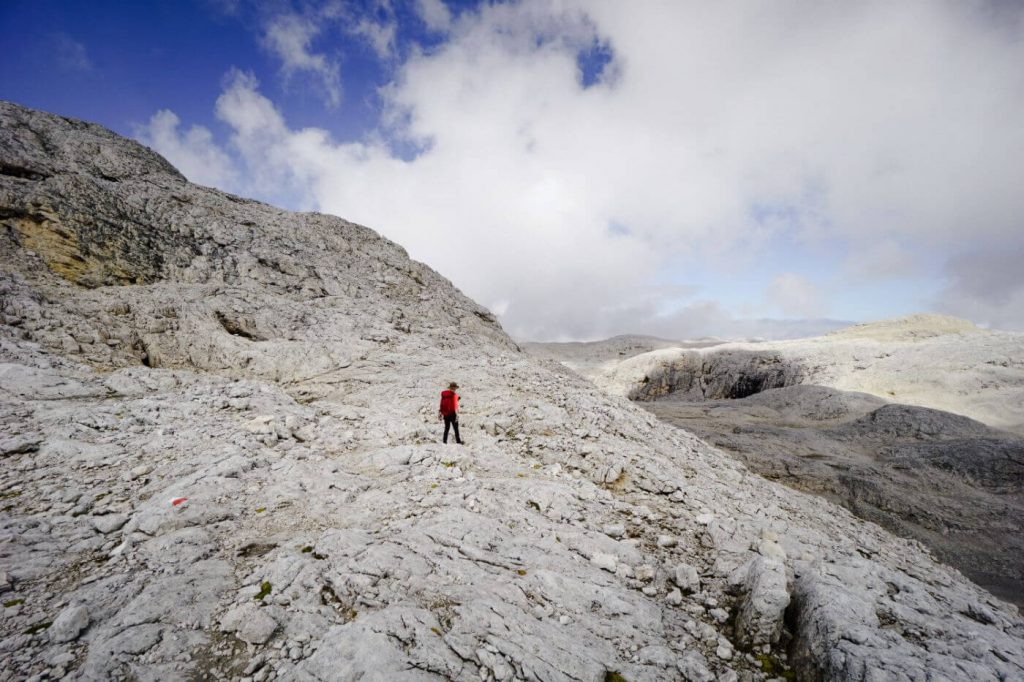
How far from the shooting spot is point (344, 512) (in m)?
7.91

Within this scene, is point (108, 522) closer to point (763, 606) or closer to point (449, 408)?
point (449, 408)

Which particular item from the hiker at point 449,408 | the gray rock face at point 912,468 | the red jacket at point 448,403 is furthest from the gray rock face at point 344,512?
the gray rock face at point 912,468

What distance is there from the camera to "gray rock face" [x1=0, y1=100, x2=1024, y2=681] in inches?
201

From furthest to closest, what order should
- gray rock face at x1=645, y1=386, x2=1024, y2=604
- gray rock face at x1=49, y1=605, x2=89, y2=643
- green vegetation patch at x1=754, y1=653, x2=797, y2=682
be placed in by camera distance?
gray rock face at x1=645, y1=386, x2=1024, y2=604, green vegetation patch at x1=754, y1=653, x2=797, y2=682, gray rock face at x1=49, y1=605, x2=89, y2=643

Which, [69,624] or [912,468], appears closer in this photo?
[69,624]

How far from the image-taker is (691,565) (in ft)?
24.7

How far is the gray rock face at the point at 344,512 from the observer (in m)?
5.11

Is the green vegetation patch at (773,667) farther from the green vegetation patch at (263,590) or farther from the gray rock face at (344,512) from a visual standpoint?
the green vegetation patch at (263,590)

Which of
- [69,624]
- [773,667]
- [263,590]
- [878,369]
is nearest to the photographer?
[69,624]

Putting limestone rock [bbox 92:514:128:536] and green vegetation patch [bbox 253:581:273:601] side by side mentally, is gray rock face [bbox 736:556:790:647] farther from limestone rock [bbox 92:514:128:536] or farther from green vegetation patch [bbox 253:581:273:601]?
limestone rock [bbox 92:514:128:536]

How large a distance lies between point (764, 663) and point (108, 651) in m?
7.77

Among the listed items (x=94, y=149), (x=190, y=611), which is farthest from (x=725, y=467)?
(x=94, y=149)

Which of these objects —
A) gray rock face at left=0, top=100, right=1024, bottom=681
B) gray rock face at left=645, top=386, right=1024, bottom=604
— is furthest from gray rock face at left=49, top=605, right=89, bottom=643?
gray rock face at left=645, top=386, right=1024, bottom=604

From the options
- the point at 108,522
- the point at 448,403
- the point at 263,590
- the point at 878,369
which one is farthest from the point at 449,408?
the point at 878,369
